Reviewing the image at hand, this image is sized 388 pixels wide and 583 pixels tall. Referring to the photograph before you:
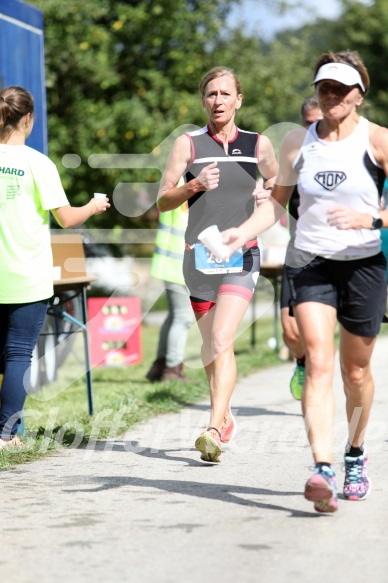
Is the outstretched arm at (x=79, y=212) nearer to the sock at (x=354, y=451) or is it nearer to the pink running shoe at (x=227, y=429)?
the pink running shoe at (x=227, y=429)

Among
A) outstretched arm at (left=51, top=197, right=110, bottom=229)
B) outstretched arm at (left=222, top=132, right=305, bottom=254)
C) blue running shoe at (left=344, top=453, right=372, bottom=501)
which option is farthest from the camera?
outstretched arm at (left=51, top=197, right=110, bottom=229)

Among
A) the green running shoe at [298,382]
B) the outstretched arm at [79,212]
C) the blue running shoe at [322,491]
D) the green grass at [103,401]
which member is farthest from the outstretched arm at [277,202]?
the green running shoe at [298,382]

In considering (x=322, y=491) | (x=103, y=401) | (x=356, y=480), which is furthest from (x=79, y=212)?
(x=103, y=401)

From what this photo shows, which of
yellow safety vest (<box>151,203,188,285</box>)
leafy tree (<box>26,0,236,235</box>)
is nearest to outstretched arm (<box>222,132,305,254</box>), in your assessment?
yellow safety vest (<box>151,203,188,285</box>)

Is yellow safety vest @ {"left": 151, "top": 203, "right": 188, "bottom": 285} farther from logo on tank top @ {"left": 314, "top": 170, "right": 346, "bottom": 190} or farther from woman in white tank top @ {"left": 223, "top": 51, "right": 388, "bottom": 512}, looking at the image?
logo on tank top @ {"left": 314, "top": 170, "right": 346, "bottom": 190}

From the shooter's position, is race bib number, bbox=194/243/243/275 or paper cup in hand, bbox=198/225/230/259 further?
race bib number, bbox=194/243/243/275

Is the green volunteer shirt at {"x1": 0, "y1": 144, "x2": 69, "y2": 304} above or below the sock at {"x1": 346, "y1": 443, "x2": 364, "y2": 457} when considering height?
above

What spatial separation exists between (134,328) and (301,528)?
7.42m

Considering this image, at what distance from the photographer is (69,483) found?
17.9 ft

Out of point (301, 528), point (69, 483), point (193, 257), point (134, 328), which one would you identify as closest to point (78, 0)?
point (134, 328)

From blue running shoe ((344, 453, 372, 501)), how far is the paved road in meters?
0.05

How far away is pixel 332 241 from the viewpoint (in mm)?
4719

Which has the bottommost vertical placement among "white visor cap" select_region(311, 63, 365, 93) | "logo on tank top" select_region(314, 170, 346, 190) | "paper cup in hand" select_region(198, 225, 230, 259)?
"paper cup in hand" select_region(198, 225, 230, 259)

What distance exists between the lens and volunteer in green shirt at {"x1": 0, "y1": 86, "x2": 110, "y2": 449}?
606cm
